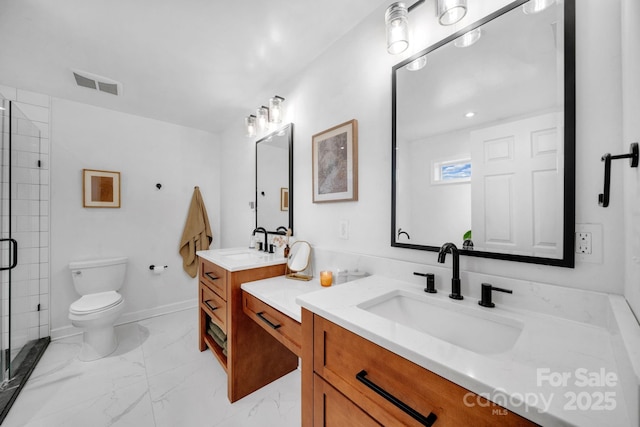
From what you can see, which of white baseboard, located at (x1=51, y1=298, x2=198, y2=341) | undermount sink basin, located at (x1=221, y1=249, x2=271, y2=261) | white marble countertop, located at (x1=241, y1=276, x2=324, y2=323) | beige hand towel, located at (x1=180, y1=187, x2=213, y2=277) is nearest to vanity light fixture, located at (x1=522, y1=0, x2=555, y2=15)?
white marble countertop, located at (x1=241, y1=276, x2=324, y2=323)

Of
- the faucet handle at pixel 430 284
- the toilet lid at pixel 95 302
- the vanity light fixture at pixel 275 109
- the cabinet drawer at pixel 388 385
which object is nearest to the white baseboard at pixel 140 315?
the toilet lid at pixel 95 302

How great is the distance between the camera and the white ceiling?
4.50 ft

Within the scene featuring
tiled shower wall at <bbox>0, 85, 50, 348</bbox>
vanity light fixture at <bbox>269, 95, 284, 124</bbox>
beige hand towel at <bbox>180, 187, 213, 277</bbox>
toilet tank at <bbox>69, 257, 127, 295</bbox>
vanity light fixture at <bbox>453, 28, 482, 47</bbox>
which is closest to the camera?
vanity light fixture at <bbox>453, 28, 482, 47</bbox>

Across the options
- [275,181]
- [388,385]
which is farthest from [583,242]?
[275,181]

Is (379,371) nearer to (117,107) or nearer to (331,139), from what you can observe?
(331,139)

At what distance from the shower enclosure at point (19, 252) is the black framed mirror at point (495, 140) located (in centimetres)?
256

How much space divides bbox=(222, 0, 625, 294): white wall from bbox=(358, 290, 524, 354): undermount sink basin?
0.68ft

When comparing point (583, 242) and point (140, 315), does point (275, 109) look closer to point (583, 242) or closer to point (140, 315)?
point (583, 242)

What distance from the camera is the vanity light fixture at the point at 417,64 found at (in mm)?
1197

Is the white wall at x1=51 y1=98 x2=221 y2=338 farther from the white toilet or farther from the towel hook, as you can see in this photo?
the towel hook

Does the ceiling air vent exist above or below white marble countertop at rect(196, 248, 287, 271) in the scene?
above

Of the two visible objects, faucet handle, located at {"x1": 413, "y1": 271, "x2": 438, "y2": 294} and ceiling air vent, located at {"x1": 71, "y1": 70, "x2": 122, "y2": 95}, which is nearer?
faucet handle, located at {"x1": 413, "y1": 271, "x2": 438, "y2": 294}

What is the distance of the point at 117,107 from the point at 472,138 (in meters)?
3.20

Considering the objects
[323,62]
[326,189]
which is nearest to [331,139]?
[326,189]
